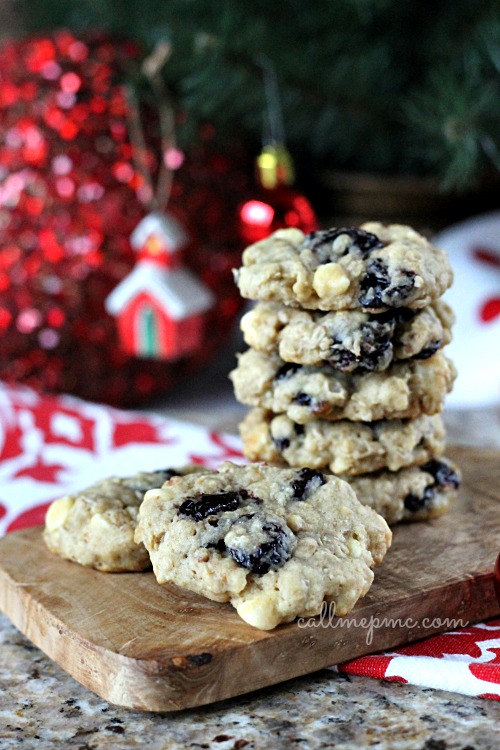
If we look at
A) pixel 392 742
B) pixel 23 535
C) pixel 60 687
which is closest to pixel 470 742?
pixel 392 742

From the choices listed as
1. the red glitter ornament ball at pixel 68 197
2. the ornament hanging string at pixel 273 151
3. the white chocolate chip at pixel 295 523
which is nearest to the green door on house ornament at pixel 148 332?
the red glitter ornament ball at pixel 68 197

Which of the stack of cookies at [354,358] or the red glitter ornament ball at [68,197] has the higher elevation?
the red glitter ornament ball at [68,197]

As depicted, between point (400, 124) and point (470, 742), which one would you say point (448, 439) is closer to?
point (400, 124)

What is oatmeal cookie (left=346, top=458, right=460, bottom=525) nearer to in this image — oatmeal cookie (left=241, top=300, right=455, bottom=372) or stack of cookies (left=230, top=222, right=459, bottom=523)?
stack of cookies (left=230, top=222, right=459, bottom=523)

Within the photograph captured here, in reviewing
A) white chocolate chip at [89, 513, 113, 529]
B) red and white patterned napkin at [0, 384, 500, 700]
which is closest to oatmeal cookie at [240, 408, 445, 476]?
white chocolate chip at [89, 513, 113, 529]

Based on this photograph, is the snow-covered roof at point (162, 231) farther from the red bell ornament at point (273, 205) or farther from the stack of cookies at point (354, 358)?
the stack of cookies at point (354, 358)

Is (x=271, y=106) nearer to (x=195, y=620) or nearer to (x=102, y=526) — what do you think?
(x=102, y=526)

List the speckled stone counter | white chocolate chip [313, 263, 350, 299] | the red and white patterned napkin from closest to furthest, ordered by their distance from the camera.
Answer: the speckled stone counter → white chocolate chip [313, 263, 350, 299] → the red and white patterned napkin
